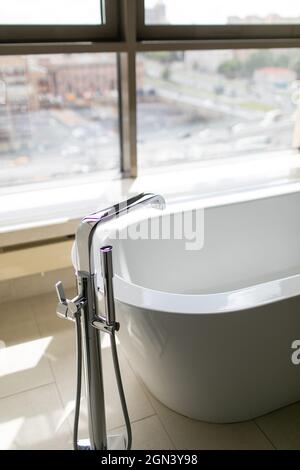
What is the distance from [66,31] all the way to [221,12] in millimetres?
901

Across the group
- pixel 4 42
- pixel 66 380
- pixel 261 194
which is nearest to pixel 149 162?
pixel 261 194

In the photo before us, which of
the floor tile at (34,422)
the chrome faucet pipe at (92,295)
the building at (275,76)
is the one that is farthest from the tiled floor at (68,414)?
the building at (275,76)

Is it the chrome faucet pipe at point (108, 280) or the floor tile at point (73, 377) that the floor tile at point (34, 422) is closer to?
the floor tile at point (73, 377)

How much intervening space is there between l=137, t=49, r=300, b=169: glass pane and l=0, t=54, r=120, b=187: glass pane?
209 mm

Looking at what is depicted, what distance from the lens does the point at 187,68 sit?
2703mm

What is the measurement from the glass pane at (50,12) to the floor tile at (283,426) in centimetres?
205

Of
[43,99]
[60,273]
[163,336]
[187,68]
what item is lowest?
[60,273]

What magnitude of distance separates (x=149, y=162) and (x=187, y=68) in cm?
60

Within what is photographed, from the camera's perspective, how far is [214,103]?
2885 millimetres

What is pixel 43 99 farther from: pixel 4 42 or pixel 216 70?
pixel 216 70

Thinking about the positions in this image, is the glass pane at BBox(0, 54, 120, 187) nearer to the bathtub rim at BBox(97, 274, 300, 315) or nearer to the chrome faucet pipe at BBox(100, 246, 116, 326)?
the bathtub rim at BBox(97, 274, 300, 315)

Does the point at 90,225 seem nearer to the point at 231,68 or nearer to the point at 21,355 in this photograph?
the point at 21,355

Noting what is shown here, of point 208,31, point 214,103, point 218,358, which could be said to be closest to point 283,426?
point 218,358

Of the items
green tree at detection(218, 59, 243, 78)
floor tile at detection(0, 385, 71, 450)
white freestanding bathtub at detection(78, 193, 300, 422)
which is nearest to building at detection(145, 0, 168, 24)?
green tree at detection(218, 59, 243, 78)
